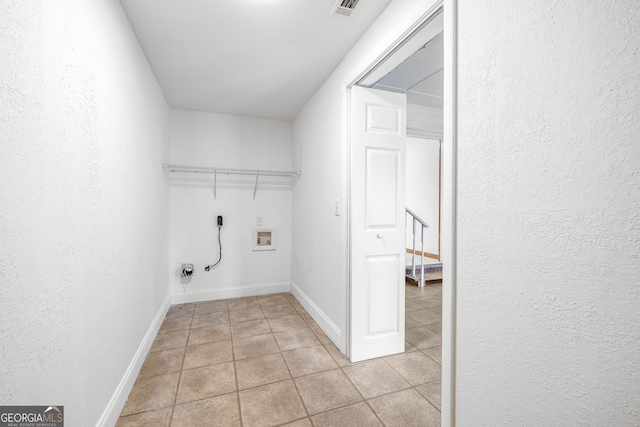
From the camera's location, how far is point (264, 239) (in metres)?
3.65

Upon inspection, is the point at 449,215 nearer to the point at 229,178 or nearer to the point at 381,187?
the point at 381,187

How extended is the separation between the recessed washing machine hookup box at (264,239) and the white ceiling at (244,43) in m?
1.62

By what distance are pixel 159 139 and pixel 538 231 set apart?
300cm

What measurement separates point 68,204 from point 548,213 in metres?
1.64

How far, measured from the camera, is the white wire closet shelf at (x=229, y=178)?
3.26 metres

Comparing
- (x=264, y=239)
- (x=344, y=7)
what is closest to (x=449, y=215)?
(x=344, y=7)

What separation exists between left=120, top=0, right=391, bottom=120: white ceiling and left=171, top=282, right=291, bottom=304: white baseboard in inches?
88.6

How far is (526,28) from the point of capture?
2.76ft

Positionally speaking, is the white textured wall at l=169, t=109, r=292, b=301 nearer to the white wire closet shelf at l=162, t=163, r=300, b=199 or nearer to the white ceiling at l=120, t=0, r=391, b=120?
the white wire closet shelf at l=162, t=163, r=300, b=199

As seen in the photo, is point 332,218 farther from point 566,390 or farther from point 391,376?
point 566,390

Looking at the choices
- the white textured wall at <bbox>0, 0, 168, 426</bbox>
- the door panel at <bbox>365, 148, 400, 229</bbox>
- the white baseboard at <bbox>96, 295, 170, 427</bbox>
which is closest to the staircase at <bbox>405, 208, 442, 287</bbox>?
the door panel at <bbox>365, 148, 400, 229</bbox>

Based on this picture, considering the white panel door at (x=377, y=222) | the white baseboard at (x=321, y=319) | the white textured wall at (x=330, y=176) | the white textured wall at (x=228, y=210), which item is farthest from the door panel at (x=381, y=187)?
the white textured wall at (x=228, y=210)

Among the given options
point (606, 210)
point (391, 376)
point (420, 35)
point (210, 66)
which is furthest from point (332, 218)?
point (606, 210)

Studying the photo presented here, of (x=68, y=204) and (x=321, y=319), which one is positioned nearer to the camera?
(x=68, y=204)
